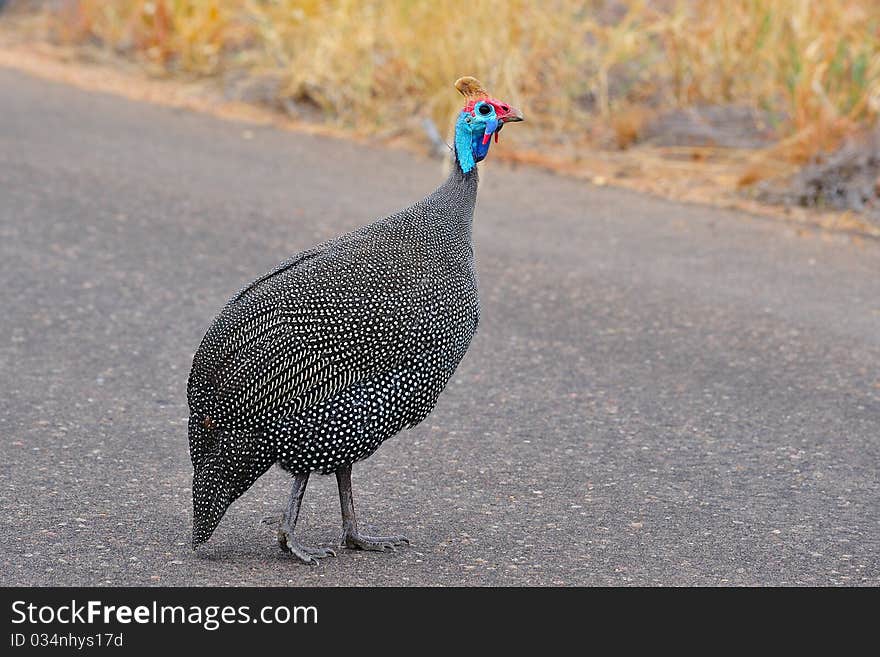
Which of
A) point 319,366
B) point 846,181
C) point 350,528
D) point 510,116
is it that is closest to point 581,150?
point 846,181

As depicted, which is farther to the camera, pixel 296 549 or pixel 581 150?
pixel 581 150

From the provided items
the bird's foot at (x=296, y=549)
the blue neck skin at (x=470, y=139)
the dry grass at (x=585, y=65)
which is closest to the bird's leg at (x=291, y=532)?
the bird's foot at (x=296, y=549)

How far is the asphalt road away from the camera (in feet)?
12.6

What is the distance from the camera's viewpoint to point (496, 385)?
5277 mm

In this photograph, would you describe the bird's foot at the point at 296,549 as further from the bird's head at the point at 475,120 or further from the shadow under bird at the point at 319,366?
the bird's head at the point at 475,120

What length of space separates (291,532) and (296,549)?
0.05 meters

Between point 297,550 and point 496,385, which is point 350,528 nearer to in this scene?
point 297,550

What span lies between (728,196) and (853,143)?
707mm

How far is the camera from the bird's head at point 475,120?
3.85 meters

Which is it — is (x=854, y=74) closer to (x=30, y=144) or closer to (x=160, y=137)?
(x=160, y=137)

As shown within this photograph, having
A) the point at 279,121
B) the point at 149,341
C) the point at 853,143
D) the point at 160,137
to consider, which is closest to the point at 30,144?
the point at 160,137

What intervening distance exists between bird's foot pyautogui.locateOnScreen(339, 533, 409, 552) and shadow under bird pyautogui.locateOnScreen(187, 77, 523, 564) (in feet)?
0.31

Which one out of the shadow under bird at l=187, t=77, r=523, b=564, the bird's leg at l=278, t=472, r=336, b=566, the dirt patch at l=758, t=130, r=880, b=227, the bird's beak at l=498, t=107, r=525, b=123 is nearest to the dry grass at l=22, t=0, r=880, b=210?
the dirt patch at l=758, t=130, r=880, b=227

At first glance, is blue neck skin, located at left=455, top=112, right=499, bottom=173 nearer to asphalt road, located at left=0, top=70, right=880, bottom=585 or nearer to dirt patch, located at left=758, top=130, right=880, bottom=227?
asphalt road, located at left=0, top=70, right=880, bottom=585
